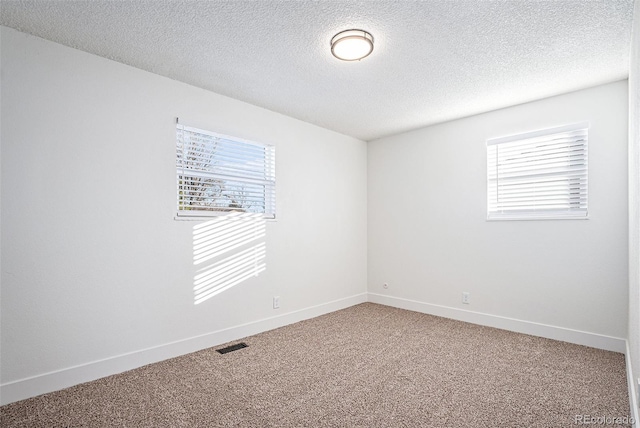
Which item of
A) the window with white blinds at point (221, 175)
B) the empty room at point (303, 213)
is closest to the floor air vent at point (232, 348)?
the empty room at point (303, 213)

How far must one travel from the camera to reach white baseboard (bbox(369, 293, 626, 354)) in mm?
3045

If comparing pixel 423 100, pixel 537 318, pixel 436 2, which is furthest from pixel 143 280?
pixel 537 318

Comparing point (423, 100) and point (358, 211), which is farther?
point (358, 211)

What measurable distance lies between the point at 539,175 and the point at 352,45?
2526mm

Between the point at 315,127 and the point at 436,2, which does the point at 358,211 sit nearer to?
the point at 315,127

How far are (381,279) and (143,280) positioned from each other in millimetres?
3243

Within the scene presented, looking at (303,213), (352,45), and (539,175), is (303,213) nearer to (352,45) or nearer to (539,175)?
(352,45)

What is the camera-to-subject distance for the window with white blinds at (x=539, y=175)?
3.27 meters

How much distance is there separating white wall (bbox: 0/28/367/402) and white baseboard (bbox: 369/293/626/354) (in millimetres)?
2033

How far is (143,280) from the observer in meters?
2.80

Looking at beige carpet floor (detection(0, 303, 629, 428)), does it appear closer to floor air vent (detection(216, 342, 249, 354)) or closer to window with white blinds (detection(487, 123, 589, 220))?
floor air vent (detection(216, 342, 249, 354))

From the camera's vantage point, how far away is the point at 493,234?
381 cm

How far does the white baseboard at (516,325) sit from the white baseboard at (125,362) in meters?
1.51

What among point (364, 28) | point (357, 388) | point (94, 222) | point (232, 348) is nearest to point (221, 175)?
point (94, 222)
